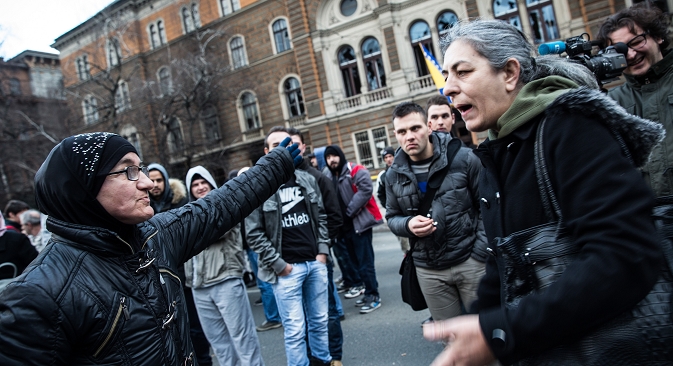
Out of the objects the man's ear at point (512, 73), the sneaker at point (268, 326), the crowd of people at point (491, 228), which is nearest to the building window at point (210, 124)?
the sneaker at point (268, 326)

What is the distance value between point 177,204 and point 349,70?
2006 centimetres

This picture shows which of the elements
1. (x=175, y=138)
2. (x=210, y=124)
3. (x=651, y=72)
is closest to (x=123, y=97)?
(x=175, y=138)

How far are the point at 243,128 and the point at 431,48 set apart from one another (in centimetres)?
1223

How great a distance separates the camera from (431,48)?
21578mm

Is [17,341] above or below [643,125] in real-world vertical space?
below

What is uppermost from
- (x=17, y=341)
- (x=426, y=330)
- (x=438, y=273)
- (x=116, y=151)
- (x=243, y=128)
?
(x=243, y=128)

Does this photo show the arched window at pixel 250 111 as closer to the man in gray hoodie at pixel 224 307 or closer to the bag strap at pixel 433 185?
the man in gray hoodie at pixel 224 307

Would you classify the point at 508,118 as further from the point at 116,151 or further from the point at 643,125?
the point at 116,151

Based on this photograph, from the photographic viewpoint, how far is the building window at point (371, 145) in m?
22.8

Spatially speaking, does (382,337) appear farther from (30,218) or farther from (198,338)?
(30,218)

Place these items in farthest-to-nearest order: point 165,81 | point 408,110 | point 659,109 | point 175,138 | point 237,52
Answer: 1. point 165,81
2. point 175,138
3. point 237,52
4. point 408,110
5. point 659,109

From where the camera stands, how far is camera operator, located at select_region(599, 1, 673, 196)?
2785 mm

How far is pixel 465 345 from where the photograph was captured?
1.22 meters

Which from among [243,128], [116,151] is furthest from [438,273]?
[243,128]
